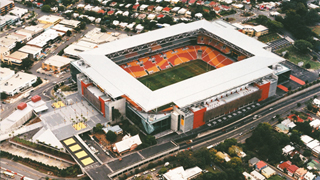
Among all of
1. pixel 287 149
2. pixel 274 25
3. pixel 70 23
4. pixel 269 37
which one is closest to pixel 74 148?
pixel 287 149

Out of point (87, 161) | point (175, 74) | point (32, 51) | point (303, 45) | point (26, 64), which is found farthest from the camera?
point (303, 45)

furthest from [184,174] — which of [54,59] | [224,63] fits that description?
[54,59]

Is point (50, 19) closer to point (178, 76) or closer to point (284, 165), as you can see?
point (178, 76)

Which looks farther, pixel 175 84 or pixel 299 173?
pixel 175 84

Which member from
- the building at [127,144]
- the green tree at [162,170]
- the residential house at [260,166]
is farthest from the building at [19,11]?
the residential house at [260,166]

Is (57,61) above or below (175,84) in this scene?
below

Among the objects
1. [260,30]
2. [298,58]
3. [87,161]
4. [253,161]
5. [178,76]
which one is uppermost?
[260,30]

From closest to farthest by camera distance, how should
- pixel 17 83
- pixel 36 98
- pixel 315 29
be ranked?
pixel 36 98, pixel 17 83, pixel 315 29
